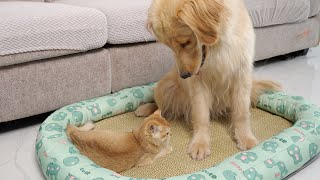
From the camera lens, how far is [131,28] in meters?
2.28

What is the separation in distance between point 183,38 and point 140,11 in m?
0.91

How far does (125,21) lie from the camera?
88.8 inches

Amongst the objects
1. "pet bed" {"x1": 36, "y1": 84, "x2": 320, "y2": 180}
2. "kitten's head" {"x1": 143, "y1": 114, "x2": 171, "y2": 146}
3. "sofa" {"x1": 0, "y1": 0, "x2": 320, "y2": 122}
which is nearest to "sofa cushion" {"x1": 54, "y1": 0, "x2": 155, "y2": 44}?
"sofa" {"x1": 0, "y1": 0, "x2": 320, "y2": 122}

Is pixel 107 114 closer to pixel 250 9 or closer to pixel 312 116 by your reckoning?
pixel 312 116

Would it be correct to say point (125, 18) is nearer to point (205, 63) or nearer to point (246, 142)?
point (205, 63)

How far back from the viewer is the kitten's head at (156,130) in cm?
158

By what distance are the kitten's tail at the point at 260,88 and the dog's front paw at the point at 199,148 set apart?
0.58 metres

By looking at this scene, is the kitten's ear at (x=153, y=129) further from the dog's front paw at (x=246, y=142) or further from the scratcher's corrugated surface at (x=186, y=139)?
the dog's front paw at (x=246, y=142)

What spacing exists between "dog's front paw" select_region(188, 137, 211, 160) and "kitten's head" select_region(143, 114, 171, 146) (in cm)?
18

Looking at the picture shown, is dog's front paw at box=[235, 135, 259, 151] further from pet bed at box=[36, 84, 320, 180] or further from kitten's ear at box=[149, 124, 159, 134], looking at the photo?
kitten's ear at box=[149, 124, 159, 134]

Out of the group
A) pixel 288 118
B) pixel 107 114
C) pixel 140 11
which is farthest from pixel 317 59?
pixel 107 114

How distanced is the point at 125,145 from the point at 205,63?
20.3 inches

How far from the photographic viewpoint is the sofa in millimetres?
1918

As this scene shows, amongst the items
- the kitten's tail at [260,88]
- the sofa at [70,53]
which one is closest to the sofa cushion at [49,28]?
the sofa at [70,53]
